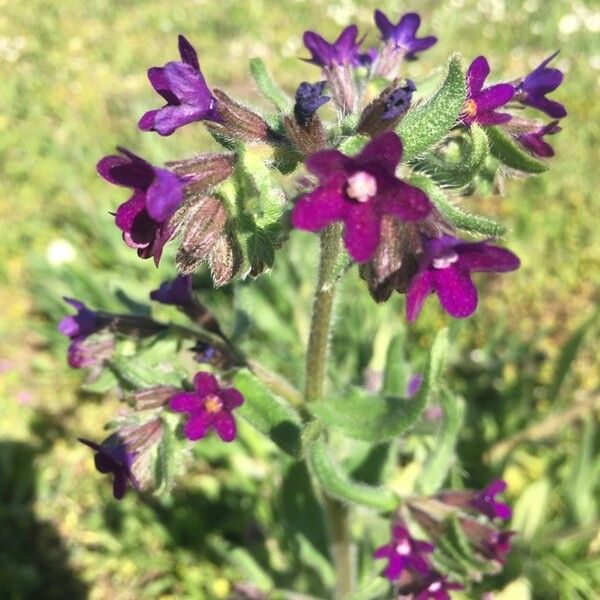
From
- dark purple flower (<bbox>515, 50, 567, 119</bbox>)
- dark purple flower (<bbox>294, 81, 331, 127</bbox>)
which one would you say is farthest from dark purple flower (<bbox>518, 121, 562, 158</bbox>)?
dark purple flower (<bbox>294, 81, 331, 127</bbox>)

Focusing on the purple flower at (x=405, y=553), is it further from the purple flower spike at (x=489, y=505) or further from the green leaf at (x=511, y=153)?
the green leaf at (x=511, y=153)

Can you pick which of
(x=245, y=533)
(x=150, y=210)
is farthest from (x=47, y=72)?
(x=150, y=210)

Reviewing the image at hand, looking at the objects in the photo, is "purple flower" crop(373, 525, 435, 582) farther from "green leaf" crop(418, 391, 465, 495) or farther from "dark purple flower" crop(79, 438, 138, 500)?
"dark purple flower" crop(79, 438, 138, 500)

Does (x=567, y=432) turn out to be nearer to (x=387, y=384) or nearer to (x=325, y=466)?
(x=387, y=384)

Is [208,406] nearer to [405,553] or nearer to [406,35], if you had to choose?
[405,553]

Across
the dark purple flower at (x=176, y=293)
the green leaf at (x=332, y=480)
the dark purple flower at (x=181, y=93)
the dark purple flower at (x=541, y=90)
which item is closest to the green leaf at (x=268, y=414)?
the green leaf at (x=332, y=480)
